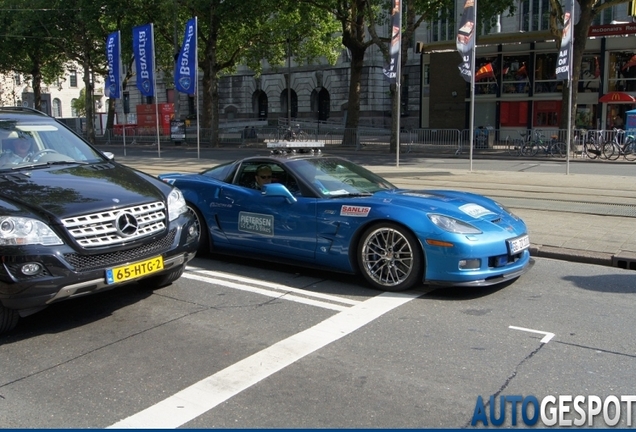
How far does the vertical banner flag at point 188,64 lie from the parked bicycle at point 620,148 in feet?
55.4

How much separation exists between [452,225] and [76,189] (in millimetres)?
3409

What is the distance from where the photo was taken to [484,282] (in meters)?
5.97

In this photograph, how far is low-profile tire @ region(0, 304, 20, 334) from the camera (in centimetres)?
493

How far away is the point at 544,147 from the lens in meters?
26.7

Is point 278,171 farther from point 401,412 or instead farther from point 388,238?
point 401,412

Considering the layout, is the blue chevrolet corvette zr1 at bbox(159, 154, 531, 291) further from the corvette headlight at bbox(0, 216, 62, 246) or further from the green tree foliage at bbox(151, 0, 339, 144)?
the green tree foliage at bbox(151, 0, 339, 144)

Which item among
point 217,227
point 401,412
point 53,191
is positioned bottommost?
point 401,412

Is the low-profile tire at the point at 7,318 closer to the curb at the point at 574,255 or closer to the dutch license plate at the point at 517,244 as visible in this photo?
the dutch license plate at the point at 517,244

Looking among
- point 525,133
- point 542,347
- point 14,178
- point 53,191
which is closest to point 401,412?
point 542,347

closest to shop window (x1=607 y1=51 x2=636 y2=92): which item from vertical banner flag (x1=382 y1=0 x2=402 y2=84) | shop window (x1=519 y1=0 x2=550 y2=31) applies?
shop window (x1=519 y1=0 x2=550 y2=31)

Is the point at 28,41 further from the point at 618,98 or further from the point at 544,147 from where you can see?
the point at 618,98

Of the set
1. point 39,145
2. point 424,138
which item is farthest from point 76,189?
point 424,138

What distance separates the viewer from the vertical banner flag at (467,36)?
19188mm

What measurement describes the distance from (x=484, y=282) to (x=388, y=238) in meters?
1.00
